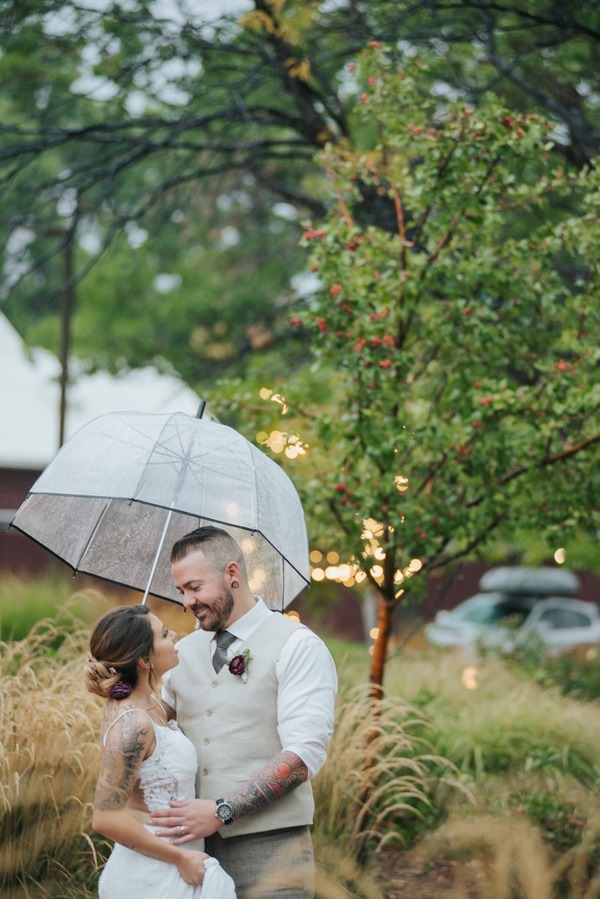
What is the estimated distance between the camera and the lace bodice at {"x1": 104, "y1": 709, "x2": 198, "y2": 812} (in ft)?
9.95

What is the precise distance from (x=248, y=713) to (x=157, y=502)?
843mm

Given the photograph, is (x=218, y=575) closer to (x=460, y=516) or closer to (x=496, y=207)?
(x=460, y=516)

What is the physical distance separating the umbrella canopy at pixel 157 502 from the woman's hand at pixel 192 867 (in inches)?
A: 41.5

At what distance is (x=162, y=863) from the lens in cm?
302

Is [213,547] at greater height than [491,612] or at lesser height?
greater

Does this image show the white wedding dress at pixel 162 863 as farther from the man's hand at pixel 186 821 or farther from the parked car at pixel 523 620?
the parked car at pixel 523 620

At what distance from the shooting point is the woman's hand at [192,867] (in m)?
2.99

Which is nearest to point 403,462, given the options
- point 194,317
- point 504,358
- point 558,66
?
point 504,358

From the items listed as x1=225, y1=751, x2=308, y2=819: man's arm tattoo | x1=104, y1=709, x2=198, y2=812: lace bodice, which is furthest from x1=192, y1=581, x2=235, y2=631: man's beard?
x1=225, y1=751, x2=308, y2=819: man's arm tattoo

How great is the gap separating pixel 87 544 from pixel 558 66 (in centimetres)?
821

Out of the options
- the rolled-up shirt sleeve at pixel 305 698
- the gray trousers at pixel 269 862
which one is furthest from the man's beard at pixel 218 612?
the gray trousers at pixel 269 862

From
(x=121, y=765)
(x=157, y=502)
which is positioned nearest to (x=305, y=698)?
(x=121, y=765)

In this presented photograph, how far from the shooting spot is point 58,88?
11859mm

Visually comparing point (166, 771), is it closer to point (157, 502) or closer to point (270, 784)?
point (270, 784)
